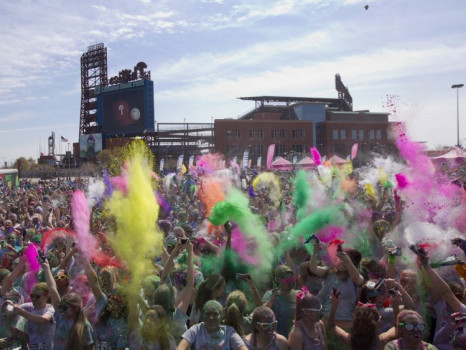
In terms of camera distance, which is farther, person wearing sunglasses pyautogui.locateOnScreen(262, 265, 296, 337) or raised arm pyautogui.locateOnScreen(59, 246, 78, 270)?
raised arm pyautogui.locateOnScreen(59, 246, 78, 270)

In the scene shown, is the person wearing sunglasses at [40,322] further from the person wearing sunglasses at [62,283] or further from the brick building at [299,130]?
the brick building at [299,130]

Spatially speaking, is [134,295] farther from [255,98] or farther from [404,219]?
[255,98]

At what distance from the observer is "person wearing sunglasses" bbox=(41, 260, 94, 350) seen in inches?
145

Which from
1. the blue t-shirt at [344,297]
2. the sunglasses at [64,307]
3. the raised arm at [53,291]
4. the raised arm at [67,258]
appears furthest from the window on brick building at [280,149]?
the sunglasses at [64,307]

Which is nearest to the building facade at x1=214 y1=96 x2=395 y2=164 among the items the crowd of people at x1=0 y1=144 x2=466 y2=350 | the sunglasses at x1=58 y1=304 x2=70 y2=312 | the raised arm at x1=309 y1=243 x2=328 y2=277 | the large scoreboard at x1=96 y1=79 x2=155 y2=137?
the large scoreboard at x1=96 y1=79 x2=155 y2=137

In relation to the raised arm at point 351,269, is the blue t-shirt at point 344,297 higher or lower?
lower

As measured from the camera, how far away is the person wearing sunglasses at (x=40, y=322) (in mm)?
4086

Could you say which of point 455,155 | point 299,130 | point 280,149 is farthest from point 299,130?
point 455,155

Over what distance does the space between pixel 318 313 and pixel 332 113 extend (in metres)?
70.4

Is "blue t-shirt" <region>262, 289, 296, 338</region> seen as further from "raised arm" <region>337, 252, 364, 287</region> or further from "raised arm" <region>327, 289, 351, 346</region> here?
"raised arm" <region>337, 252, 364, 287</region>

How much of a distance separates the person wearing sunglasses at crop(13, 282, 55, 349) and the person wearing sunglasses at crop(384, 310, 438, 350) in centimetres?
317

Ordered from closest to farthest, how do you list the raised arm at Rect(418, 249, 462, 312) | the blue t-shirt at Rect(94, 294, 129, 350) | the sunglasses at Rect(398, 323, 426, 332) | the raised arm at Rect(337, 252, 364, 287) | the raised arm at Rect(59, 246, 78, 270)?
the sunglasses at Rect(398, 323, 426, 332), the raised arm at Rect(418, 249, 462, 312), the blue t-shirt at Rect(94, 294, 129, 350), the raised arm at Rect(337, 252, 364, 287), the raised arm at Rect(59, 246, 78, 270)

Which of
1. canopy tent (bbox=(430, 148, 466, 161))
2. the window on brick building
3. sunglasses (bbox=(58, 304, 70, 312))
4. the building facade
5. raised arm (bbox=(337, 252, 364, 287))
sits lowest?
sunglasses (bbox=(58, 304, 70, 312))

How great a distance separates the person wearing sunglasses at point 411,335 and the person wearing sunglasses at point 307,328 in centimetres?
61
